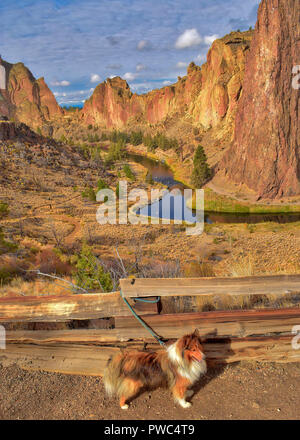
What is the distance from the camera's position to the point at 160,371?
2996 mm

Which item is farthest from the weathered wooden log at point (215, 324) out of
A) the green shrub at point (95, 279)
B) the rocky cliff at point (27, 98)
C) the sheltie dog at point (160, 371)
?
the rocky cliff at point (27, 98)

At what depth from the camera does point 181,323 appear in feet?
11.1

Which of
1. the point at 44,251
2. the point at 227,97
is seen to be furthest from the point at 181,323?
the point at 227,97

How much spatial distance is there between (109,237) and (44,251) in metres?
7.56

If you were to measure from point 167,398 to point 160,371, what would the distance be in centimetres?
33

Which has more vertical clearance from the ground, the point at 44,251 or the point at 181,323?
the point at 181,323

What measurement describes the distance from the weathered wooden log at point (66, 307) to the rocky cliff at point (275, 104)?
43.8m

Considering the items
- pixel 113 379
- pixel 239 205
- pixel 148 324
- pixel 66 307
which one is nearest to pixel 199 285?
pixel 148 324

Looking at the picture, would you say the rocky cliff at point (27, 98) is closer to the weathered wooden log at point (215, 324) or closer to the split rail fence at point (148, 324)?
the split rail fence at point (148, 324)

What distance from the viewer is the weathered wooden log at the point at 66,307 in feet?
10.9

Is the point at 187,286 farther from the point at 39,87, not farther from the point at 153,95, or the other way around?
the point at 39,87

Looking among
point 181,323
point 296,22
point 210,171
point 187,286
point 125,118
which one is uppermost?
point 125,118

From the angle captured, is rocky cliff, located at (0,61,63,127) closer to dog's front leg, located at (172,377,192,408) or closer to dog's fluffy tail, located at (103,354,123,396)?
dog's fluffy tail, located at (103,354,123,396)

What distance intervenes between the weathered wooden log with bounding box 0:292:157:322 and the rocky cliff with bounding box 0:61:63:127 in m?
190
